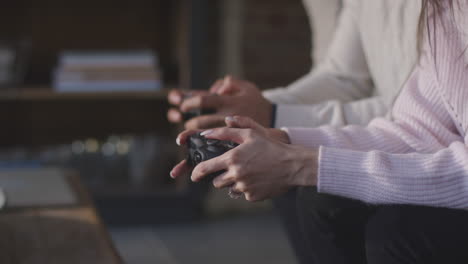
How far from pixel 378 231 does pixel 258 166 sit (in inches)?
6.9

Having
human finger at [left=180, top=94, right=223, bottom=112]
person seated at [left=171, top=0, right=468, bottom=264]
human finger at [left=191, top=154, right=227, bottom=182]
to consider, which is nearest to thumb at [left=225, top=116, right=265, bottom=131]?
person seated at [left=171, top=0, right=468, bottom=264]

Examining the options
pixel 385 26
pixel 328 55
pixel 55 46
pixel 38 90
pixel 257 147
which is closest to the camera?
pixel 257 147

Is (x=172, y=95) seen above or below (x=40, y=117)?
above

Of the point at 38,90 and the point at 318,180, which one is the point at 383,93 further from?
the point at 38,90

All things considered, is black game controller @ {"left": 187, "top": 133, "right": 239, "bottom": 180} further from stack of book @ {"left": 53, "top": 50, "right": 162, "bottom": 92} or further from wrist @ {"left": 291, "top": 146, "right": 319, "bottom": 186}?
stack of book @ {"left": 53, "top": 50, "right": 162, "bottom": 92}

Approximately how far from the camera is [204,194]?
241 cm

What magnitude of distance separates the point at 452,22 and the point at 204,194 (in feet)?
4.85

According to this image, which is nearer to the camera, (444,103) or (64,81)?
(444,103)

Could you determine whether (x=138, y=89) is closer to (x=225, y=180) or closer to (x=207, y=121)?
(x=207, y=121)

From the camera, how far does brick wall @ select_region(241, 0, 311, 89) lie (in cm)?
249

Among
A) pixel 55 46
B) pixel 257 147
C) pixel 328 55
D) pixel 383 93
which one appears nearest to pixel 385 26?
pixel 383 93

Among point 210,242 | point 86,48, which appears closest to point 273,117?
point 210,242

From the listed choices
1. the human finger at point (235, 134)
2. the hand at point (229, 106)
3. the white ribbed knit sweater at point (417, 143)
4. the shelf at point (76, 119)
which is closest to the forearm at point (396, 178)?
the white ribbed knit sweater at point (417, 143)

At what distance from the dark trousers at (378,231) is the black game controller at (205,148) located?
121 mm
